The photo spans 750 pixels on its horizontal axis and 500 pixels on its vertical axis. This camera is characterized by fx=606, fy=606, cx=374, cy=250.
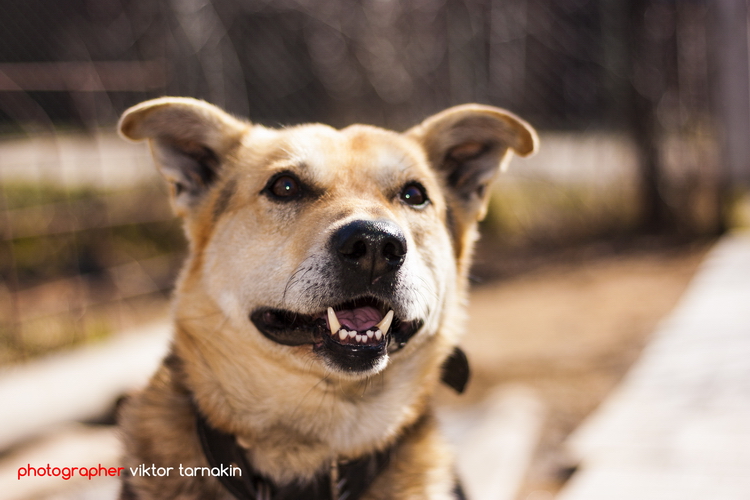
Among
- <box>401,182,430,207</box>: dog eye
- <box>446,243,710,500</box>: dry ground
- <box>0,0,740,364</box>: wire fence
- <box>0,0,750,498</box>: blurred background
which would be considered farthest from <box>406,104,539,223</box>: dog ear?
<box>0,0,740,364</box>: wire fence

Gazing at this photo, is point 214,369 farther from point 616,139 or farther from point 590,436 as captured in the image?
point 616,139

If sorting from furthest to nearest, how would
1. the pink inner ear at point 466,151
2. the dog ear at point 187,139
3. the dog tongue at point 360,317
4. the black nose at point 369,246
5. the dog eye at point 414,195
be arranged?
1. the pink inner ear at point 466,151
2. the dog eye at point 414,195
3. the dog ear at point 187,139
4. the dog tongue at point 360,317
5. the black nose at point 369,246

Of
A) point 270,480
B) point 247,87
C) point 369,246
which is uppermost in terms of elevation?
point 369,246

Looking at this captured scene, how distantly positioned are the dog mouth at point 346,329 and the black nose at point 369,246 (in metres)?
0.16

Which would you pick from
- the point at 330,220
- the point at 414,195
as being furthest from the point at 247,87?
the point at 330,220

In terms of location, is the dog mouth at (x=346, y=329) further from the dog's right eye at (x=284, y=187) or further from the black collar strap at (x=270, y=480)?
the dog's right eye at (x=284, y=187)

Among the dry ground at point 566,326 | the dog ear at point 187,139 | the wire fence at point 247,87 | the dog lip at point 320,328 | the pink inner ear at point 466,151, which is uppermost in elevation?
the dog ear at point 187,139

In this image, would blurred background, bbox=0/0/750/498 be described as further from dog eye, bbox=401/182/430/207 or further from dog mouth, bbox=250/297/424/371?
dog mouth, bbox=250/297/424/371

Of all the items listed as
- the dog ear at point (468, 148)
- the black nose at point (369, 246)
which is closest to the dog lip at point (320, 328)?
the black nose at point (369, 246)

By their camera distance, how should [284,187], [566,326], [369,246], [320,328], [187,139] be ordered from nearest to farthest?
[369,246]
[320,328]
[284,187]
[187,139]
[566,326]

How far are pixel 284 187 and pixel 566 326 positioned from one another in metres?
4.96

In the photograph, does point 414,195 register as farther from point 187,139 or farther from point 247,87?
point 247,87

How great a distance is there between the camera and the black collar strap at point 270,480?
2.12 meters

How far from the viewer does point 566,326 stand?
22.0ft
